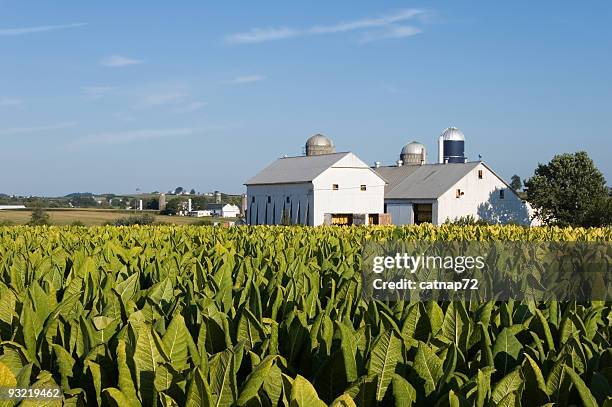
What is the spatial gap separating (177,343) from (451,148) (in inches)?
2860

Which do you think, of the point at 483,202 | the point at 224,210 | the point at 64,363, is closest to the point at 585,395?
the point at 64,363

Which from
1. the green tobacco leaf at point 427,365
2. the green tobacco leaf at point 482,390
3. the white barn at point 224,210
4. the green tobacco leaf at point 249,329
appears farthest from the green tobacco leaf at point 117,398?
the white barn at point 224,210

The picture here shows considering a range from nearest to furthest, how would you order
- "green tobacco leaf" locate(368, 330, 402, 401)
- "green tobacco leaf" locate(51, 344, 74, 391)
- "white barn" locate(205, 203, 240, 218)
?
"green tobacco leaf" locate(368, 330, 402, 401), "green tobacco leaf" locate(51, 344, 74, 391), "white barn" locate(205, 203, 240, 218)

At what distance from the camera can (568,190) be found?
202 ft

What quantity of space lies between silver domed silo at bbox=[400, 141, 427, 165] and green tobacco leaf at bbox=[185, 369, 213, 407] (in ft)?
239

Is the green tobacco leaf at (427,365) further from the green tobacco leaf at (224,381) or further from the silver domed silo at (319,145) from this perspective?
the silver domed silo at (319,145)

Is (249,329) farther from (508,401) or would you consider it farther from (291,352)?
(508,401)

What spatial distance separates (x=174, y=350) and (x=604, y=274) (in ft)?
12.7

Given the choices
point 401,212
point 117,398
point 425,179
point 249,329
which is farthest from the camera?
point 425,179

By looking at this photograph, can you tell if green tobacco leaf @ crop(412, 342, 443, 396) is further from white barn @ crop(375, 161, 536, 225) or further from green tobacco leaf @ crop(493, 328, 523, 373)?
white barn @ crop(375, 161, 536, 225)

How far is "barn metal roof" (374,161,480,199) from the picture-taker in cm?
5997

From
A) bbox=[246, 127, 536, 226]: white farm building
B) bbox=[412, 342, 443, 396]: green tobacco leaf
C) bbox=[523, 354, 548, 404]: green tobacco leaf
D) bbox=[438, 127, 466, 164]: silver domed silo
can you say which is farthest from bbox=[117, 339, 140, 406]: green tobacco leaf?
bbox=[438, 127, 466, 164]: silver domed silo

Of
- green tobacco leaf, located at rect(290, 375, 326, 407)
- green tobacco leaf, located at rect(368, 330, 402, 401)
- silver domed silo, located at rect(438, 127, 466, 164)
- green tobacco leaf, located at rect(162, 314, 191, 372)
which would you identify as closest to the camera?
green tobacco leaf, located at rect(290, 375, 326, 407)

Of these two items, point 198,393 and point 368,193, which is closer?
point 198,393
